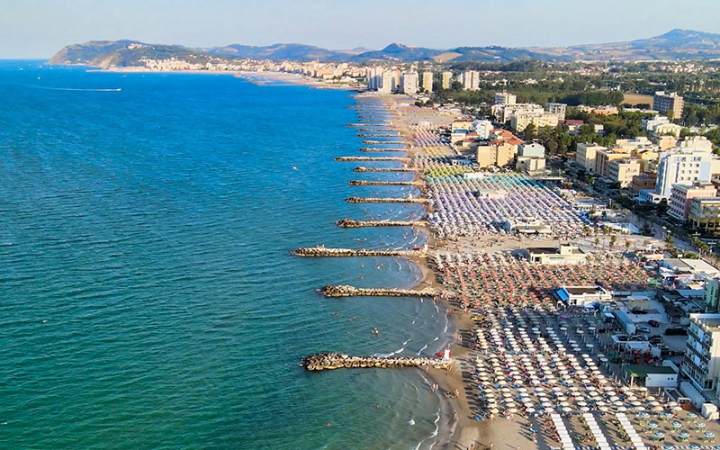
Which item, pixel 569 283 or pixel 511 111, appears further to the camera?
pixel 511 111

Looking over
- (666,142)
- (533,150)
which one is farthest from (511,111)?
(666,142)

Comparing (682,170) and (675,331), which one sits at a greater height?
(682,170)

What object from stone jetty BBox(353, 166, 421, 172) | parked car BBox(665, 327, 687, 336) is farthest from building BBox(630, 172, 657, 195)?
parked car BBox(665, 327, 687, 336)

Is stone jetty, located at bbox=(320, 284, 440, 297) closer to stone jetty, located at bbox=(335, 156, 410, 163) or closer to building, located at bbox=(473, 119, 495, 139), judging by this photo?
stone jetty, located at bbox=(335, 156, 410, 163)

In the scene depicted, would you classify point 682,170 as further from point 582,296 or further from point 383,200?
point 582,296

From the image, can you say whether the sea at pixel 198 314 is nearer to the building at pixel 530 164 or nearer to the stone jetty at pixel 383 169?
the stone jetty at pixel 383 169

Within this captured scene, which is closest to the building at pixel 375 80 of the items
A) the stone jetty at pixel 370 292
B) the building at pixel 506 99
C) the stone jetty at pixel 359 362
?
the building at pixel 506 99

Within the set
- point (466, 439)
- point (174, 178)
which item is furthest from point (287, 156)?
point (466, 439)
